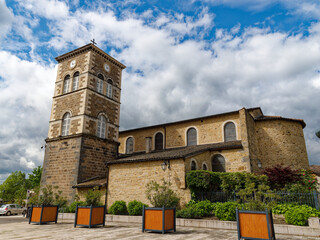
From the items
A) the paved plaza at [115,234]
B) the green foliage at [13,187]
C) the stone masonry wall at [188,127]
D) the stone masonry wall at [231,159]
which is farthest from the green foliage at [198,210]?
the green foliage at [13,187]

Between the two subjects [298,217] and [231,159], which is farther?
[231,159]

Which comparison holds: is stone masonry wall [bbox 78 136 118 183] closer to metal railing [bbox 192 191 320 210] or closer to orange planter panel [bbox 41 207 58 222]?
orange planter panel [bbox 41 207 58 222]

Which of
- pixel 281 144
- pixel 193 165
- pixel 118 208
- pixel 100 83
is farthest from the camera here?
pixel 100 83

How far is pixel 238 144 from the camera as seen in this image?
61.5 ft

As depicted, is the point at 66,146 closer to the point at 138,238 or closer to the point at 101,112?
the point at 101,112

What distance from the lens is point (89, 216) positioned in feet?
36.5

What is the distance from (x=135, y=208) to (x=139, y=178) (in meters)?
2.23

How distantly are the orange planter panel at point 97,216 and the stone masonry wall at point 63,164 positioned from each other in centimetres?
764

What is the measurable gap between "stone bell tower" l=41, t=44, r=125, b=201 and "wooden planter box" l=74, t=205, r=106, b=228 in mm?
7423

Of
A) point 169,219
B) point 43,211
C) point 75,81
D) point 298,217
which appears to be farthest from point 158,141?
point 298,217

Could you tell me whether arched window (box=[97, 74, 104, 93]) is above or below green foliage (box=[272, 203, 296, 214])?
above

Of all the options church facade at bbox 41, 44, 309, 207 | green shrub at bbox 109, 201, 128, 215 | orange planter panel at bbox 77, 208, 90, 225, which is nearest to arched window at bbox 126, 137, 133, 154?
church facade at bbox 41, 44, 309, 207

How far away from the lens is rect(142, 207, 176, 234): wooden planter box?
944 cm

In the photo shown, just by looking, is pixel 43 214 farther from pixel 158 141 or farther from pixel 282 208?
pixel 158 141
